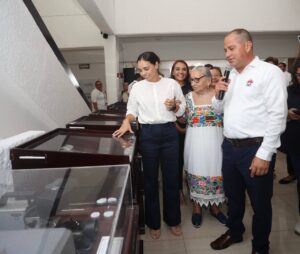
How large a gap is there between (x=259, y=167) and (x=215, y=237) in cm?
91

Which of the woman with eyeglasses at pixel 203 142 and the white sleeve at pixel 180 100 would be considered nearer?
the white sleeve at pixel 180 100

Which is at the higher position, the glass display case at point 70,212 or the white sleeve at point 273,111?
the white sleeve at point 273,111

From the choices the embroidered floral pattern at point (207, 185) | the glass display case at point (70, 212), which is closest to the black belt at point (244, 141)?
the embroidered floral pattern at point (207, 185)

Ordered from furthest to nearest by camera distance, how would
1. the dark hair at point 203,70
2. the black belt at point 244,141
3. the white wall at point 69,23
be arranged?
the white wall at point 69,23 < the dark hair at point 203,70 < the black belt at point 244,141

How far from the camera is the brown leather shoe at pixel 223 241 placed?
81.7 inches

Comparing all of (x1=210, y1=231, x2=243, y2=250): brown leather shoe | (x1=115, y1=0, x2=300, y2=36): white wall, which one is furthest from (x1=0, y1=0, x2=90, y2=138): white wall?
(x1=115, y1=0, x2=300, y2=36): white wall

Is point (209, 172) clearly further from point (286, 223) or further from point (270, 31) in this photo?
point (270, 31)

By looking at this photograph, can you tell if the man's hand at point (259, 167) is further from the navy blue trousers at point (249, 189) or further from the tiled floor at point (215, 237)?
the tiled floor at point (215, 237)

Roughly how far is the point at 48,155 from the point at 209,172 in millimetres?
1468

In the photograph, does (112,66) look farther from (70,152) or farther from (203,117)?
(70,152)

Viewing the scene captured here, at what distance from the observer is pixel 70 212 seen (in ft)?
3.15

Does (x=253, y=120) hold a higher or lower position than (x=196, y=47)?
lower

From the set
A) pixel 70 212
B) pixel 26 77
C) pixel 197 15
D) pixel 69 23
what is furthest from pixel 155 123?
pixel 69 23

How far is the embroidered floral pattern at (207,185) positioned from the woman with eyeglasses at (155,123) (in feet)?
0.72
